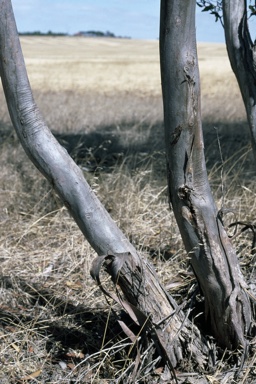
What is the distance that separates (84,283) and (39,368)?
946mm

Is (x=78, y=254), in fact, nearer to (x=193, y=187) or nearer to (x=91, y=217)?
(x=91, y=217)

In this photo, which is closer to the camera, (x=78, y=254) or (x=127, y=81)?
(x=78, y=254)

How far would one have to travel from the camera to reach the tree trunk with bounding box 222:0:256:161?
12.3 ft

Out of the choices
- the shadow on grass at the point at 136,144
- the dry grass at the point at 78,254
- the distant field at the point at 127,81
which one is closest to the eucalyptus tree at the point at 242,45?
the dry grass at the point at 78,254

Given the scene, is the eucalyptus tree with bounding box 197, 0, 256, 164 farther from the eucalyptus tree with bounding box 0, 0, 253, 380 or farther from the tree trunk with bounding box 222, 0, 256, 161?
the eucalyptus tree with bounding box 0, 0, 253, 380

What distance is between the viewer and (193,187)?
2.89 m

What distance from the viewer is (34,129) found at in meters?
2.79

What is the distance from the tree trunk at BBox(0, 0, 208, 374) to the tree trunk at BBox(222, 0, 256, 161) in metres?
1.42

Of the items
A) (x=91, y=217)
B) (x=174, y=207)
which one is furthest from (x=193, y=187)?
(x=91, y=217)

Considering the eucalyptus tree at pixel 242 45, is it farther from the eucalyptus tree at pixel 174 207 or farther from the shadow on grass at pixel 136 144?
the shadow on grass at pixel 136 144

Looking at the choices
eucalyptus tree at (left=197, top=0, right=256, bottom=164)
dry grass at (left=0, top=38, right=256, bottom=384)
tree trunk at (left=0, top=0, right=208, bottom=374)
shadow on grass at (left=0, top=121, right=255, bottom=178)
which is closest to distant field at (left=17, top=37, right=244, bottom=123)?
shadow on grass at (left=0, top=121, right=255, bottom=178)

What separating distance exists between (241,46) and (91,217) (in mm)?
1632

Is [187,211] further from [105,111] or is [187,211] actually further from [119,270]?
[105,111]

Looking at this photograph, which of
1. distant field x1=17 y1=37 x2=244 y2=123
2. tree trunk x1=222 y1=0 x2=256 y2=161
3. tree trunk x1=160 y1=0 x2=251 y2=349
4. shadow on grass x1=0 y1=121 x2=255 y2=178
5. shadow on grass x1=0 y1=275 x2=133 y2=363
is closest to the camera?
tree trunk x1=160 y1=0 x2=251 y2=349
